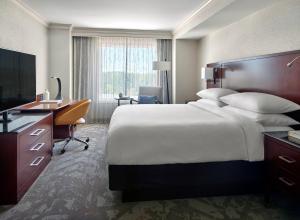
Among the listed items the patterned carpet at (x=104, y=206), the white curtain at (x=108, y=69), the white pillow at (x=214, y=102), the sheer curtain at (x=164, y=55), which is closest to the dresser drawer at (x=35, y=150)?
the patterned carpet at (x=104, y=206)

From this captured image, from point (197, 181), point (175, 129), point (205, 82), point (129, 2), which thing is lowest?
point (197, 181)

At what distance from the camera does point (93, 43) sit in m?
6.16

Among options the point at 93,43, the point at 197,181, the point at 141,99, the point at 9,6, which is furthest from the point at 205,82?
the point at 9,6

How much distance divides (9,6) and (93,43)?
260cm

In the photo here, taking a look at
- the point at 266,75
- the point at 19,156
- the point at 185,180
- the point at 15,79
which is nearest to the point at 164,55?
the point at 266,75

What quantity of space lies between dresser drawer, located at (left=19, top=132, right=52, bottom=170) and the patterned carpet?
0.99 feet

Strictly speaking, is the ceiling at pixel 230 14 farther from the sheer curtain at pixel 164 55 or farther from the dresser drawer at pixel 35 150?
the dresser drawer at pixel 35 150

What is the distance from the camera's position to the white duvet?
224cm

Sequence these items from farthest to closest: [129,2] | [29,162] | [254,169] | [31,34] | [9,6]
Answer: [31,34]
[129,2]
[9,6]
[29,162]
[254,169]

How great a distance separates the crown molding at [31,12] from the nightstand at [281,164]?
4146mm

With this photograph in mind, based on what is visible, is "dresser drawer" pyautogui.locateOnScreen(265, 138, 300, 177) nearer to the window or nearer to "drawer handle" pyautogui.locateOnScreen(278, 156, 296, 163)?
"drawer handle" pyautogui.locateOnScreen(278, 156, 296, 163)

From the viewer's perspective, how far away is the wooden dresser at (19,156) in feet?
7.29

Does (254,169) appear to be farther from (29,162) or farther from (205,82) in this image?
(205,82)

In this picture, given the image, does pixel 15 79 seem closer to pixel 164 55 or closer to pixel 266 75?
pixel 266 75
